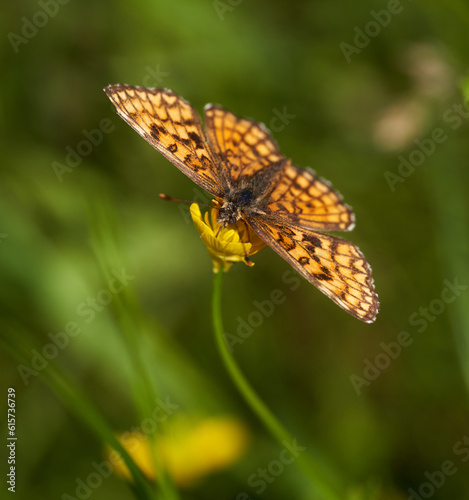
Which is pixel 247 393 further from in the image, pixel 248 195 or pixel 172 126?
pixel 172 126

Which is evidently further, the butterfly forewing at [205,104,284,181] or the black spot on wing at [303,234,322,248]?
the butterfly forewing at [205,104,284,181]

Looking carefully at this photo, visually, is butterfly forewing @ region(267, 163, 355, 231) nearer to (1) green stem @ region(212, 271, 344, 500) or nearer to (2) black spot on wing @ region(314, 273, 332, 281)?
(2) black spot on wing @ region(314, 273, 332, 281)

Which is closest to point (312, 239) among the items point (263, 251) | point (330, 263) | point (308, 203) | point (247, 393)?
point (330, 263)

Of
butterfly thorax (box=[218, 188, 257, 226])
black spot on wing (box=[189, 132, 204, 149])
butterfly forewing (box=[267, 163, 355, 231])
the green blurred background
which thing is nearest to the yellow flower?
butterfly thorax (box=[218, 188, 257, 226])

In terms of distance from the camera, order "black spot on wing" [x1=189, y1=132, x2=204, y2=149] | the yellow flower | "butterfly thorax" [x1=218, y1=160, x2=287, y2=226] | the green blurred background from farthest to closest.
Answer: the green blurred background, "black spot on wing" [x1=189, y1=132, x2=204, y2=149], "butterfly thorax" [x1=218, y1=160, x2=287, y2=226], the yellow flower

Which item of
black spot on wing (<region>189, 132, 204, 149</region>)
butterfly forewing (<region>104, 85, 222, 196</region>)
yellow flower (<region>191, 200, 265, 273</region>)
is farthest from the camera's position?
black spot on wing (<region>189, 132, 204, 149</region>)

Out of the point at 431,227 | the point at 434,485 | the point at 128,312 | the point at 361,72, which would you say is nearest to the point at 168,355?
the point at 128,312

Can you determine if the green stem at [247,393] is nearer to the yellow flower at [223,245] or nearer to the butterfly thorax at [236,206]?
the yellow flower at [223,245]
